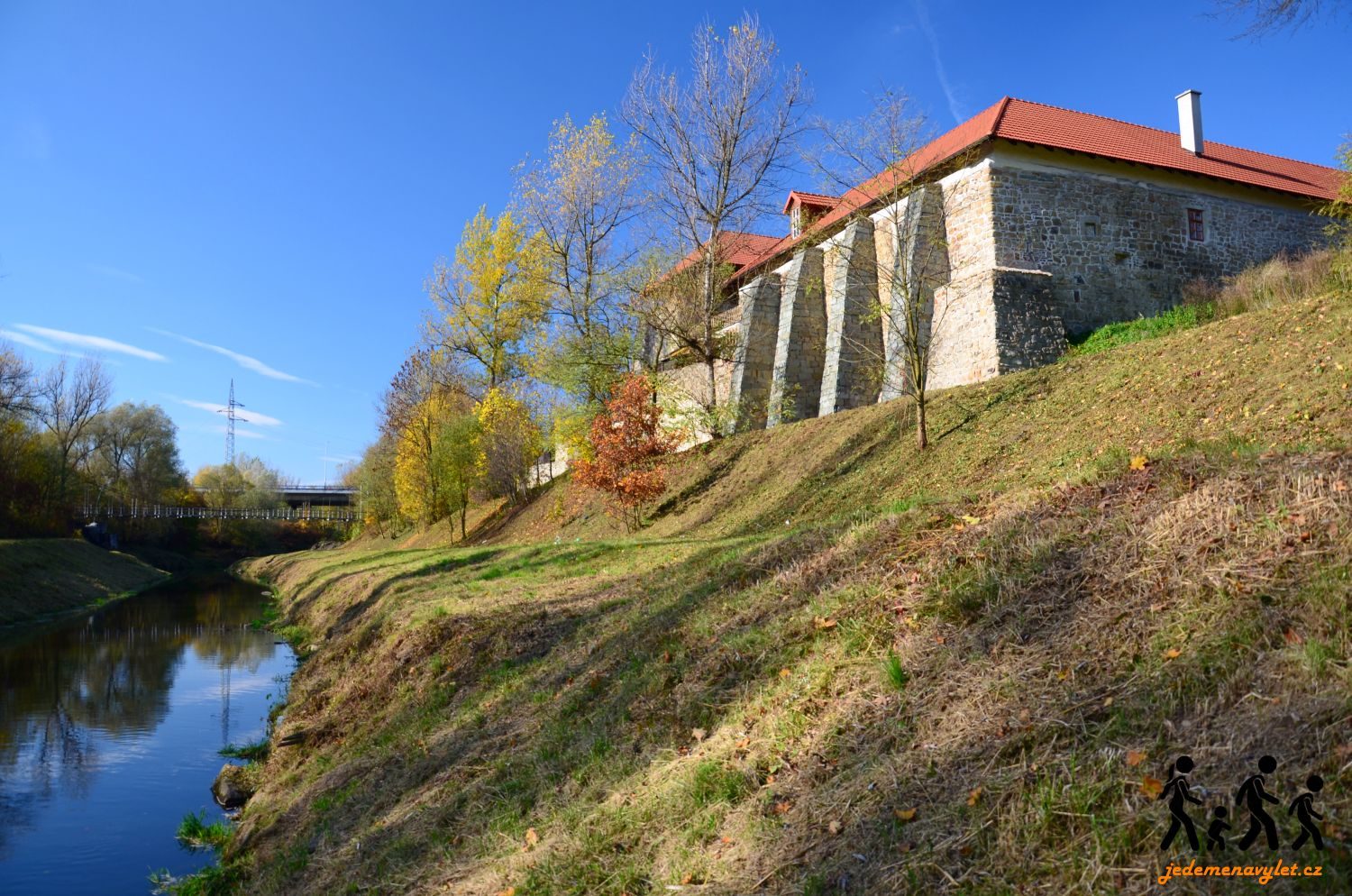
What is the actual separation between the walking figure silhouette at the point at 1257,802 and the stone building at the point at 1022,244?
14.8 meters

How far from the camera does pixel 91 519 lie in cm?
5281

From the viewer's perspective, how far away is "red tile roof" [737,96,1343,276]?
21.5m

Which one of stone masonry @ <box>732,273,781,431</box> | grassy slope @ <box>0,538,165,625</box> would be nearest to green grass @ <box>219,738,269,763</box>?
stone masonry @ <box>732,273,781,431</box>

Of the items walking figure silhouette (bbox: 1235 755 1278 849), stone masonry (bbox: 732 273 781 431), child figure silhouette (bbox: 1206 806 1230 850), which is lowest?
child figure silhouette (bbox: 1206 806 1230 850)

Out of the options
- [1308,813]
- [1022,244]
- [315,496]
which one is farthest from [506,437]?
[315,496]

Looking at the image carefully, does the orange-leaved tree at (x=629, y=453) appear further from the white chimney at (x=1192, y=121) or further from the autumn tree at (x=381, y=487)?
the autumn tree at (x=381, y=487)

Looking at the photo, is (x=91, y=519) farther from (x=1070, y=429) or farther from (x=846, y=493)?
(x=1070, y=429)

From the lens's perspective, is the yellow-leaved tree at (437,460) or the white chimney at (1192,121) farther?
the yellow-leaved tree at (437,460)

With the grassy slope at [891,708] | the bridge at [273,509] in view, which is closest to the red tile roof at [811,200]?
the grassy slope at [891,708]

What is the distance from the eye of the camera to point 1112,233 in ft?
71.5

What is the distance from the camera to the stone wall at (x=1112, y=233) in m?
20.9

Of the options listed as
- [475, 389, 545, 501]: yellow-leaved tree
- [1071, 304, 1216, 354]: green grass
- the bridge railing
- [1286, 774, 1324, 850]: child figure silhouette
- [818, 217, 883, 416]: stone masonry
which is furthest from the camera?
the bridge railing

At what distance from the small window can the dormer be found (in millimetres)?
9842

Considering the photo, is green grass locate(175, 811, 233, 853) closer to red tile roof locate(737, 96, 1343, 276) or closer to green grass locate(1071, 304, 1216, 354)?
green grass locate(1071, 304, 1216, 354)
